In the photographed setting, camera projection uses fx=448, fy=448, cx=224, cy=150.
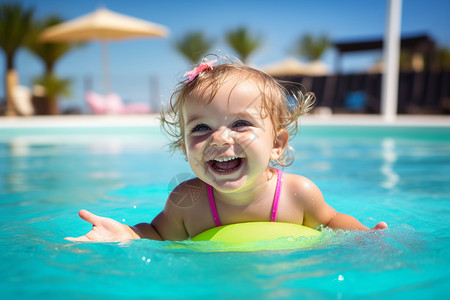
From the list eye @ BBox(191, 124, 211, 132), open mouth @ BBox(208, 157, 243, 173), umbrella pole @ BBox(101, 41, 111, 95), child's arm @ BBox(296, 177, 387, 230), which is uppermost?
umbrella pole @ BBox(101, 41, 111, 95)

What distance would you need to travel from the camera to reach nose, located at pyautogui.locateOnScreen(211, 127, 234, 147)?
1882mm

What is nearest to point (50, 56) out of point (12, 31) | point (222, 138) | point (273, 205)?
point (12, 31)

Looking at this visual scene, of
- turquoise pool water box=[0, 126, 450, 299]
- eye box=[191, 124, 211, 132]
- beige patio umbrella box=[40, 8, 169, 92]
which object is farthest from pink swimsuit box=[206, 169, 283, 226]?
beige patio umbrella box=[40, 8, 169, 92]

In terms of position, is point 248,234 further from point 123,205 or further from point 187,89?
point 123,205

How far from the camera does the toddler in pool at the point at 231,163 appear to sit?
1.95m

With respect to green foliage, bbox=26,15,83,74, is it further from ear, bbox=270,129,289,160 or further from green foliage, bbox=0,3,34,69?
ear, bbox=270,129,289,160

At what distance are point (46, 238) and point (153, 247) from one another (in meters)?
0.63

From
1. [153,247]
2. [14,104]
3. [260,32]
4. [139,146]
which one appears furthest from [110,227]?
[260,32]

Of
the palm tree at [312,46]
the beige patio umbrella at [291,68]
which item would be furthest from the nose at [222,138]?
the palm tree at [312,46]

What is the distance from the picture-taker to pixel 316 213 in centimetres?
225

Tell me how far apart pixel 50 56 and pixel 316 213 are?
68.1ft

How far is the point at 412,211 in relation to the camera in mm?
3008

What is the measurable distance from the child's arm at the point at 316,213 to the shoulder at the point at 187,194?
0.49m

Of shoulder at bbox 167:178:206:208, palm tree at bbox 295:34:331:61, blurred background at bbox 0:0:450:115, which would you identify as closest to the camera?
shoulder at bbox 167:178:206:208
